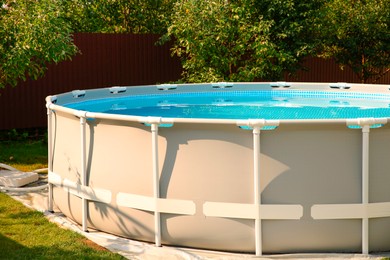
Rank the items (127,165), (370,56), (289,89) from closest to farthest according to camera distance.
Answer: (127,165)
(289,89)
(370,56)

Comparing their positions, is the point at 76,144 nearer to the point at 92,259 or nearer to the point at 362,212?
the point at 92,259

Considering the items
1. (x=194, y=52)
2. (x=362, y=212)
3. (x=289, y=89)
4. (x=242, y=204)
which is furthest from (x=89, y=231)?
(x=194, y=52)

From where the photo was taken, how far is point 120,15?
57.0 feet

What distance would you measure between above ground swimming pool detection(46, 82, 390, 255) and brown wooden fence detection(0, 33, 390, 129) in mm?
7067

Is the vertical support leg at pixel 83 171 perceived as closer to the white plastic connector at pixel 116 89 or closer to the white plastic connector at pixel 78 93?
the white plastic connector at pixel 78 93

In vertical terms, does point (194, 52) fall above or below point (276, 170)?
above

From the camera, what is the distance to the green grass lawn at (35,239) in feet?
20.3

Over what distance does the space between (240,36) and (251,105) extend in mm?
3154

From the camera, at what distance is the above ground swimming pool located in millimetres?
5953

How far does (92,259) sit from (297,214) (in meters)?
1.88

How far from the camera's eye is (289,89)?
1182 centimetres

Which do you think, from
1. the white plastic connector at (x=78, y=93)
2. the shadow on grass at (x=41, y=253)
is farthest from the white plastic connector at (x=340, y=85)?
the shadow on grass at (x=41, y=253)

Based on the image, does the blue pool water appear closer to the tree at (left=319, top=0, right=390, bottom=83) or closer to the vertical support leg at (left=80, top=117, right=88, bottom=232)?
the vertical support leg at (left=80, top=117, right=88, bottom=232)

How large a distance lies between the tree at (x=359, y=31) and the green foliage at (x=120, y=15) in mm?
4301
